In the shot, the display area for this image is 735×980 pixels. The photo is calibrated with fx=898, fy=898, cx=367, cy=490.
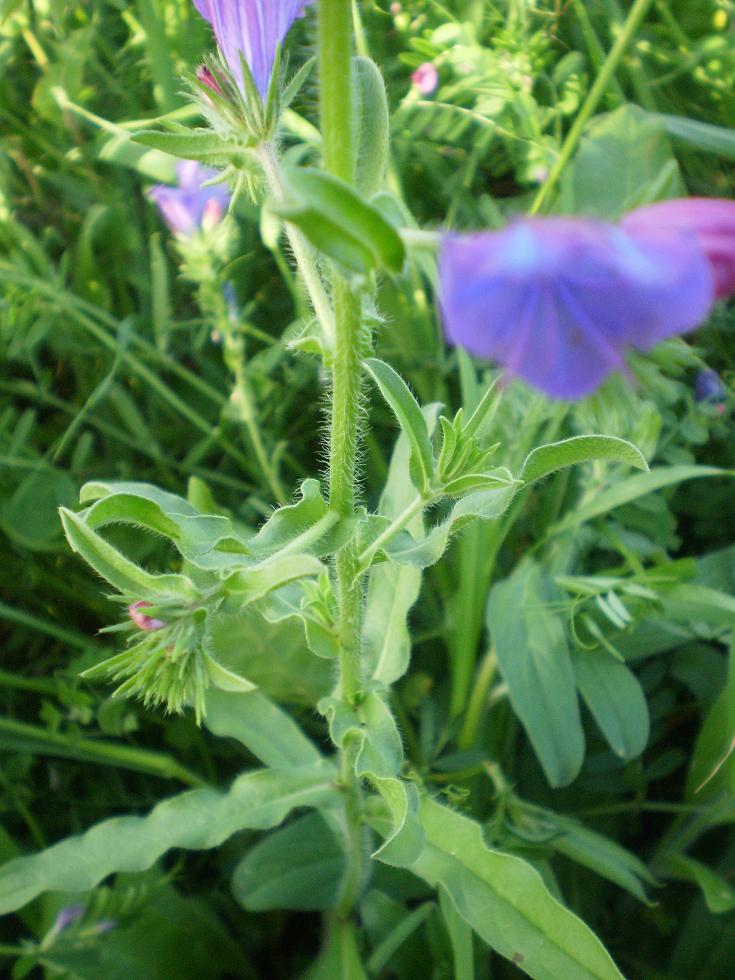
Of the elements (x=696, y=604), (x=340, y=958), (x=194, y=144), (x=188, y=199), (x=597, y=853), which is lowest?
(x=340, y=958)

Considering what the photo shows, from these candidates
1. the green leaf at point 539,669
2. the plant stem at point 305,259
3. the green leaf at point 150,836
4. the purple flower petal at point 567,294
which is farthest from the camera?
the green leaf at point 539,669

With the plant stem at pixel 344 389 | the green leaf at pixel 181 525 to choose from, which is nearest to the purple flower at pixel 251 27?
the plant stem at pixel 344 389

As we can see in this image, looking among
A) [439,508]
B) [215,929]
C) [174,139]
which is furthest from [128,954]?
[174,139]

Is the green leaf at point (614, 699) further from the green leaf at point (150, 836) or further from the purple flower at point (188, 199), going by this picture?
the purple flower at point (188, 199)

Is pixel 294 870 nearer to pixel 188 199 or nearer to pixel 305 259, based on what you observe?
pixel 305 259

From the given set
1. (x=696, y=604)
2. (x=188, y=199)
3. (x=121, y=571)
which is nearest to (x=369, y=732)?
(x=121, y=571)

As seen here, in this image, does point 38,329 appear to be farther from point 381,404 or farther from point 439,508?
point 439,508
